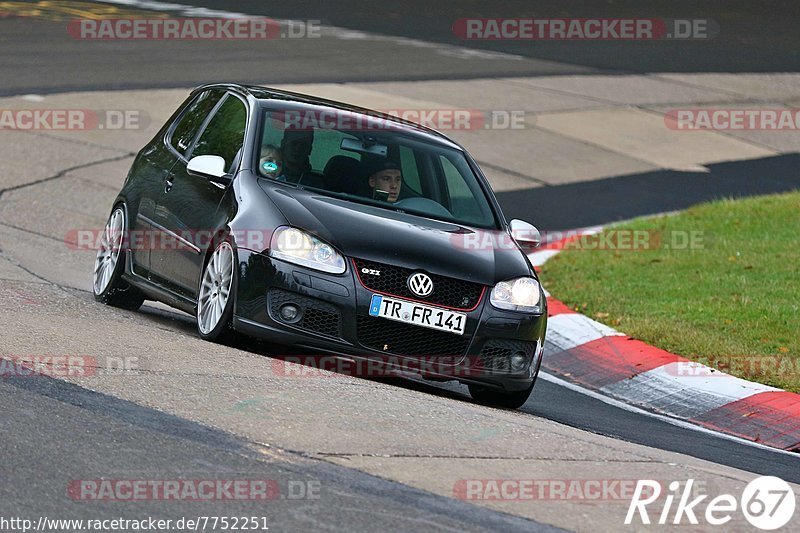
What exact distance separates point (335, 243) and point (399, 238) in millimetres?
392

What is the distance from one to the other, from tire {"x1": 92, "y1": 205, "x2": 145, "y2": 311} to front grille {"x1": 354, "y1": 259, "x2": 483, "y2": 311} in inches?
102

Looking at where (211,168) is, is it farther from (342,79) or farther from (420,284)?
(342,79)

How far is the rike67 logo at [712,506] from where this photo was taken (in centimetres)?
577

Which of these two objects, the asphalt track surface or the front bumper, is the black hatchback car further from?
the asphalt track surface

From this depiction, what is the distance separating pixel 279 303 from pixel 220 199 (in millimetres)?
1041

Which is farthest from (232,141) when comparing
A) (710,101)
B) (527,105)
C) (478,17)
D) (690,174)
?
(478,17)

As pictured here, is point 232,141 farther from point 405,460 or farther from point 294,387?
point 405,460

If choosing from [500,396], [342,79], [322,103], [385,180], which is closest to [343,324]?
[500,396]

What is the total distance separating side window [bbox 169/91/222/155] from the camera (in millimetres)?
9773

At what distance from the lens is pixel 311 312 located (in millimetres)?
7863

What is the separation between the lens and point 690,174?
1930 cm

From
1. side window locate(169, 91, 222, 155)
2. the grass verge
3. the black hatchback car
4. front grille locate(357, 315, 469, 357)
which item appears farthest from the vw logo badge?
the grass verge

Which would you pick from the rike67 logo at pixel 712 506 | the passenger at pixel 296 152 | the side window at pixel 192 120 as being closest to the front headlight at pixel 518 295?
the passenger at pixel 296 152

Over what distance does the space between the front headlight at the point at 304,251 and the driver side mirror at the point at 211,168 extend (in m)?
0.85
